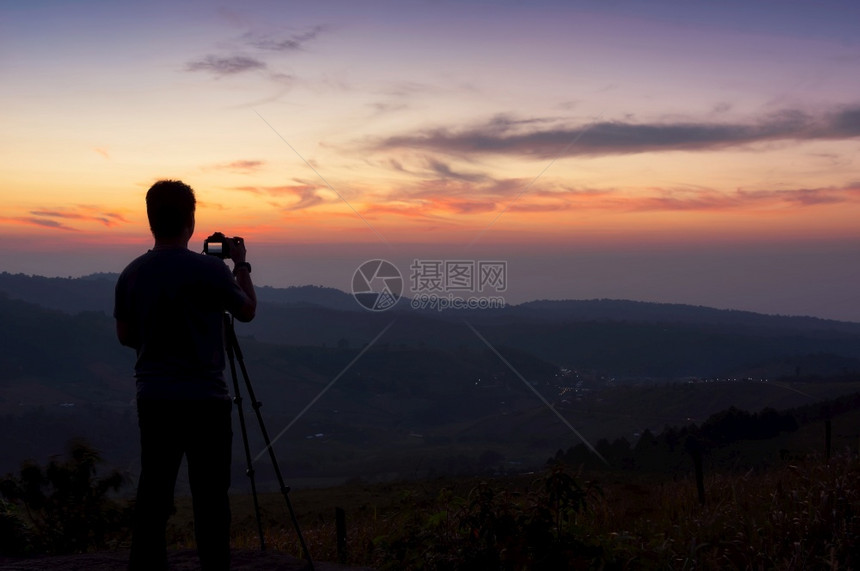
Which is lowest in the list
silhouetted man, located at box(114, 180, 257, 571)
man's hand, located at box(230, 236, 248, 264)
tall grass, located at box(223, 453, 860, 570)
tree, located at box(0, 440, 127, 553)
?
tree, located at box(0, 440, 127, 553)

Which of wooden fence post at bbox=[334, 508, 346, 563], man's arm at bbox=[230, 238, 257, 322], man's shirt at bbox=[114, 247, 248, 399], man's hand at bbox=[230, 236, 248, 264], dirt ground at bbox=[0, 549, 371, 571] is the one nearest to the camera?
man's shirt at bbox=[114, 247, 248, 399]

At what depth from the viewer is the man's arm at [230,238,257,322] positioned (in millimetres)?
4438

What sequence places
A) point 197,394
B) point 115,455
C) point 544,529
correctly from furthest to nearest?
1. point 115,455
2. point 544,529
3. point 197,394

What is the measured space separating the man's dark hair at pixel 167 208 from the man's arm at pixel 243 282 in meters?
0.59

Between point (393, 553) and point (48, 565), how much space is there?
306cm

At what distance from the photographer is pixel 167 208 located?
171 inches

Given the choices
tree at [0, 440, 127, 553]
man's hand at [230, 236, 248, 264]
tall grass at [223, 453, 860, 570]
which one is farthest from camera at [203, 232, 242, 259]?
tree at [0, 440, 127, 553]

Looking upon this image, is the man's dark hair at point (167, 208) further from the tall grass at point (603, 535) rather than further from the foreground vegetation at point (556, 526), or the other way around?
the foreground vegetation at point (556, 526)

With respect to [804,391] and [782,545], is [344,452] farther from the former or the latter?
[782,545]

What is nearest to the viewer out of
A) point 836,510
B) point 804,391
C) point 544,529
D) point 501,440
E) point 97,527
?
point 544,529

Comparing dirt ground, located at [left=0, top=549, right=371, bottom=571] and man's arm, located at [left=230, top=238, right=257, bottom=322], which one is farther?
dirt ground, located at [left=0, top=549, right=371, bottom=571]

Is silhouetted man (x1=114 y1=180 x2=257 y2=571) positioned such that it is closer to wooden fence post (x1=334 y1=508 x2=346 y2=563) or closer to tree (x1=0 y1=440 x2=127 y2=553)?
wooden fence post (x1=334 y1=508 x2=346 y2=563)

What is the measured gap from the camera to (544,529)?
5285 mm

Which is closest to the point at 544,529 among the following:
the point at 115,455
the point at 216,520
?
the point at 216,520
